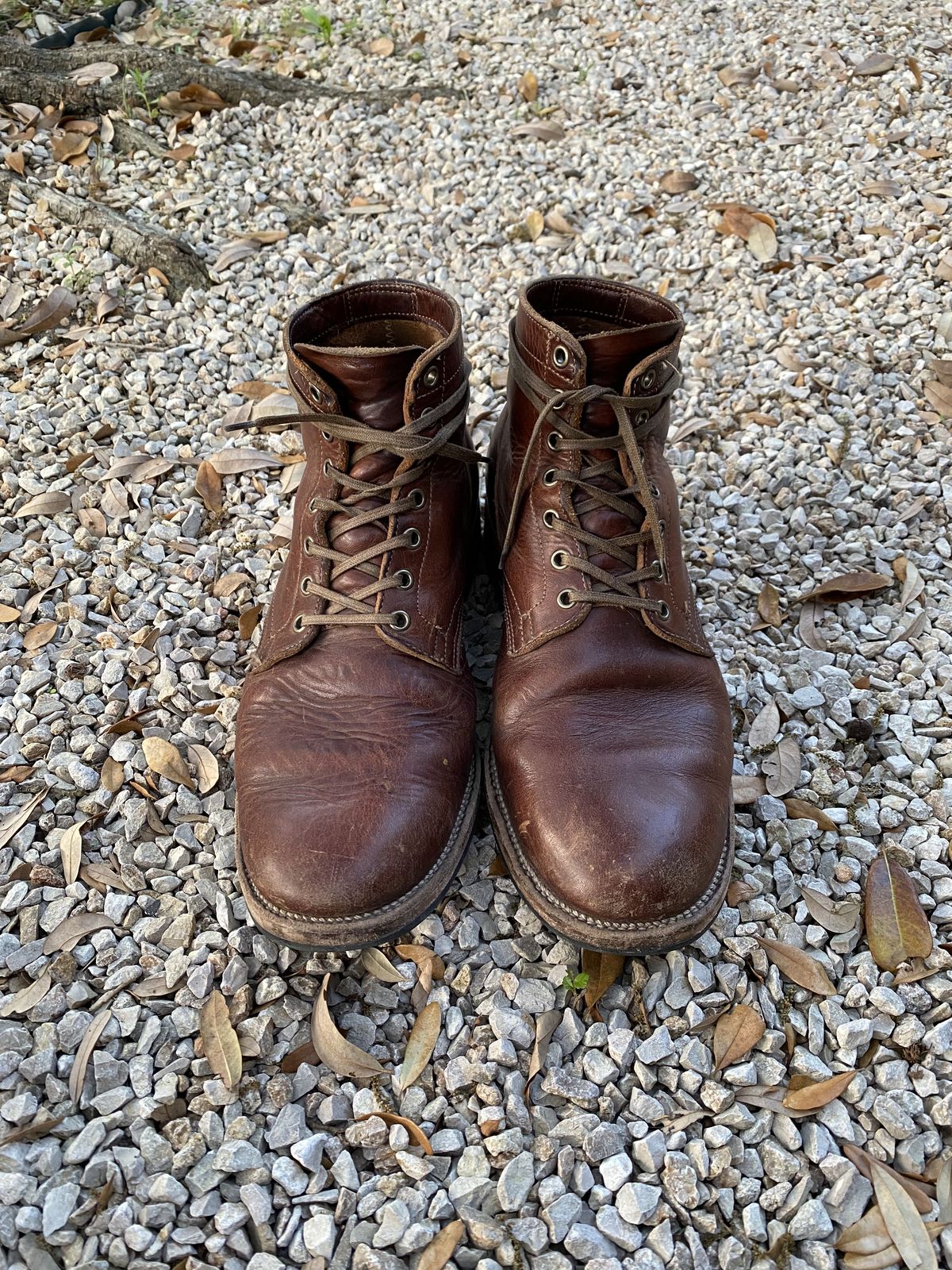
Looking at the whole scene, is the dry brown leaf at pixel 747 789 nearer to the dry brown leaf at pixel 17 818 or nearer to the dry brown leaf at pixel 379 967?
the dry brown leaf at pixel 379 967

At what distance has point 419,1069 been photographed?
137 centimetres

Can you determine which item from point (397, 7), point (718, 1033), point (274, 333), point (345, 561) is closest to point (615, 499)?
point (345, 561)

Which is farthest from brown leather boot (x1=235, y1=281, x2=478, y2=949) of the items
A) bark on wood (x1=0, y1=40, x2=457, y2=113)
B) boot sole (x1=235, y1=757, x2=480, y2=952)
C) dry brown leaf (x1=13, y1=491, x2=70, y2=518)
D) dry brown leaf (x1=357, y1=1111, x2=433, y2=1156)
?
bark on wood (x1=0, y1=40, x2=457, y2=113)

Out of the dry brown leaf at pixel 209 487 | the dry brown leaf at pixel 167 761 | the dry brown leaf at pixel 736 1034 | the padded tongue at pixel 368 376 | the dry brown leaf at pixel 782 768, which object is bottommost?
the dry brown leaf at pixel 736 1034

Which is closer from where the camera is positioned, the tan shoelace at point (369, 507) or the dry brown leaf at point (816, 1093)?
the dry brown leaf at point (816, 1093)

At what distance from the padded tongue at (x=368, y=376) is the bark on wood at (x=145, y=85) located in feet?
8.74

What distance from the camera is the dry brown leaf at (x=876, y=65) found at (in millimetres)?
3635

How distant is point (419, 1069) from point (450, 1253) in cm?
24

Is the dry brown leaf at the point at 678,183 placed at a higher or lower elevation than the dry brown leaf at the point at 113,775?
higher

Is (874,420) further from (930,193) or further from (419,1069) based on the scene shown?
(419,1069)

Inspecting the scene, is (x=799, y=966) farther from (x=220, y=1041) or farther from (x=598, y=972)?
(x=220, y=1041)

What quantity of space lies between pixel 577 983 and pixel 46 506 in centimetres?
170

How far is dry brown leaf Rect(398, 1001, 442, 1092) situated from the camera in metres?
1.36

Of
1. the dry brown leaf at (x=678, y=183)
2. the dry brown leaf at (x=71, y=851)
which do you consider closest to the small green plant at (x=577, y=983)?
the dry brown leaf at (x=71, y=851)
